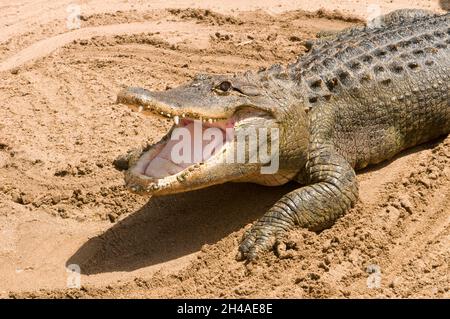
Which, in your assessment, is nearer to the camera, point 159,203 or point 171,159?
point 171,159

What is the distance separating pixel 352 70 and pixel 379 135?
22.8 inches

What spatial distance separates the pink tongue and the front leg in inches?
25.3

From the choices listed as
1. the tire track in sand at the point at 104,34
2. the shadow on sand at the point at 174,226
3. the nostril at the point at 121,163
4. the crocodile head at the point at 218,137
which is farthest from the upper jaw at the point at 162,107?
the tire track in sand at the point at 104,34

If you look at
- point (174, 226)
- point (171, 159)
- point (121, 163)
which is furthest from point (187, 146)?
point (121, 163)

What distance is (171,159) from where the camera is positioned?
5.17 m

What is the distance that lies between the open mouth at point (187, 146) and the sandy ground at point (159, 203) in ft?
1.84

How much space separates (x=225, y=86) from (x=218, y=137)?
0.39 m

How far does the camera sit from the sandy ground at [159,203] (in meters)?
4.73

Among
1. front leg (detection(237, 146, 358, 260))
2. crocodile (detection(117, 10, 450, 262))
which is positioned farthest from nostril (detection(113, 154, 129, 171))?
front leg (detection(237, 146, 358, 260))

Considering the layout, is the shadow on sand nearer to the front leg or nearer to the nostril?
the front leg

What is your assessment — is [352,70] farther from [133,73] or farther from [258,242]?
[133,73]

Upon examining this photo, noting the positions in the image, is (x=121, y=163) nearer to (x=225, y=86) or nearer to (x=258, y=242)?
(x=225, y=86)

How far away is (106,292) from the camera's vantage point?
4.75 metres

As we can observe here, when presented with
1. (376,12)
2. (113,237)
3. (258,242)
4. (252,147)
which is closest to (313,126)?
(252,147)
